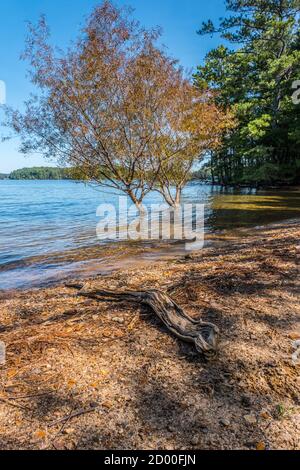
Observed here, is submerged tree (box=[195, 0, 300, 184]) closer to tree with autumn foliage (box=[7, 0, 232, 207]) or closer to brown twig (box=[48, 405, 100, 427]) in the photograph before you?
tree with autumn foliage (box=[7, 0, 232, 207])

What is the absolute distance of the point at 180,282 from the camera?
16.2 ft

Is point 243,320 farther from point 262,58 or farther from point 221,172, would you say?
point 221,172

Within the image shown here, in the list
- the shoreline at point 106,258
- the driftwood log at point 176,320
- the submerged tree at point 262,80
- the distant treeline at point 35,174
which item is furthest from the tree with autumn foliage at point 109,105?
the distant treeline at point 35,174

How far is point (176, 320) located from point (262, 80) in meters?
33.2

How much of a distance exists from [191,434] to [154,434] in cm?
24

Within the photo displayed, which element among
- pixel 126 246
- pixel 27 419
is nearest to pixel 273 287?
pixel 27 419

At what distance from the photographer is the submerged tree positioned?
89.7ft

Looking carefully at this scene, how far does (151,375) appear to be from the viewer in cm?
257

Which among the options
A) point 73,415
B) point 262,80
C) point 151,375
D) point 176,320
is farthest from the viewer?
point 262,80

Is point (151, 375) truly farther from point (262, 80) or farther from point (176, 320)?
point (262, 80)

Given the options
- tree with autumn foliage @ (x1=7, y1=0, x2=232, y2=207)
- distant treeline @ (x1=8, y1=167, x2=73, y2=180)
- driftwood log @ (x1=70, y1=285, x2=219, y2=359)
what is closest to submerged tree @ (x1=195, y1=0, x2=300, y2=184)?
tree with autumn foliage @ (x1=7, y1=0, x2=232, y2=207)

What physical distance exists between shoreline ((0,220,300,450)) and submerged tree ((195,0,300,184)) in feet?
82.1

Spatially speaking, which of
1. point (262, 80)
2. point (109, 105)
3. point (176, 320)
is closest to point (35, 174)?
point (262, 80)

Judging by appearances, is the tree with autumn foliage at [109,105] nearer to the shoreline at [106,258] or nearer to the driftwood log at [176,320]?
the shoreline at [106,258]
